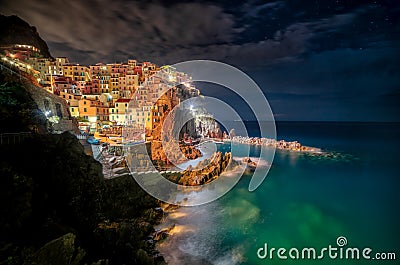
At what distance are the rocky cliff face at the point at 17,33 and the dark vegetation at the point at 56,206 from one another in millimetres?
27179

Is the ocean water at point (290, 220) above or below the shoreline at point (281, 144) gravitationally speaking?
below

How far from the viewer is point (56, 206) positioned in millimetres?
7215

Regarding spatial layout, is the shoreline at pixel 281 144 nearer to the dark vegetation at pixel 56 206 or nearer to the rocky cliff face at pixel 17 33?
the dark vegetation at pixel 56 206

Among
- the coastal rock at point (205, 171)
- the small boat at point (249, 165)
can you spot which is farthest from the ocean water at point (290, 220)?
the small boat at point (249, 165)

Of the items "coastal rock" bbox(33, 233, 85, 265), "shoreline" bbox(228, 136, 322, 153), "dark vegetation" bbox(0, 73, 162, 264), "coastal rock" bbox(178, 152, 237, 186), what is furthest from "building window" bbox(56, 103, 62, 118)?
"shoreline" bbox(228, 136, 322, 153)

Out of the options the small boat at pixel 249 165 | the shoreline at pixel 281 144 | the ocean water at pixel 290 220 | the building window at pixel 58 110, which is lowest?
the ocean water at pixel 290 220

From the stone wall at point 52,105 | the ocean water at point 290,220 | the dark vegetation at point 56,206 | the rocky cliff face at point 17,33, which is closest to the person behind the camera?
the dark vegetation at point 56,206

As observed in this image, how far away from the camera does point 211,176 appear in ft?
74.6

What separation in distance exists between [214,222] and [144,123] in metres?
18.1

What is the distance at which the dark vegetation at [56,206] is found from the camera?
513 cm

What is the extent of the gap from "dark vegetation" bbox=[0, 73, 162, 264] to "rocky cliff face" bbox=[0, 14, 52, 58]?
27.2 meters

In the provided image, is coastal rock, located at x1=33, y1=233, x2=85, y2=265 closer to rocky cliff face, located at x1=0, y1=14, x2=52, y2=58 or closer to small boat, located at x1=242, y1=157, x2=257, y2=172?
small boat, located at x1=242, y1=157, x2=257, y2=172

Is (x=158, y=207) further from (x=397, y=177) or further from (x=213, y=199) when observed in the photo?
(x=397, y=177)

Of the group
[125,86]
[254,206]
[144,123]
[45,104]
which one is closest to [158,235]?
[254,206]
